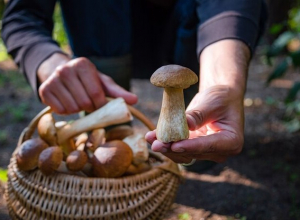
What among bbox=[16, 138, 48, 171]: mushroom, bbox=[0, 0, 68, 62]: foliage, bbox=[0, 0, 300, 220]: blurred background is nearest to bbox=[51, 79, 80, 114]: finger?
bbox=[16, 138, 48, 171]: mushroom

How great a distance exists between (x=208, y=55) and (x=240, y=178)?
902 mm

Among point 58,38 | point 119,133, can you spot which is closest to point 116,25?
point 119,133

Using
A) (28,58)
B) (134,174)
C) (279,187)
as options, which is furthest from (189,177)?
(28,58)

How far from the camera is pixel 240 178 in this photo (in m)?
2.04

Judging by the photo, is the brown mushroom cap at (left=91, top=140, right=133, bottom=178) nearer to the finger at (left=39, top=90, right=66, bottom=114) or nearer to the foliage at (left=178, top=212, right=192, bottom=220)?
the finger at (left=39, top=90, right=66, bottom=114)

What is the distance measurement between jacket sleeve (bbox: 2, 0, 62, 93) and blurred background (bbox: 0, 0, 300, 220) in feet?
1.81

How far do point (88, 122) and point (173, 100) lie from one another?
550mm

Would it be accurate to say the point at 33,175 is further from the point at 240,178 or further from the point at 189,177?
the point at 240,178

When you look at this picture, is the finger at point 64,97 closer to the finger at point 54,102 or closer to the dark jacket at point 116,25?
the finger at point 54,102

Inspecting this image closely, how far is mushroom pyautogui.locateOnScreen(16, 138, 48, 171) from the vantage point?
52.6 inches

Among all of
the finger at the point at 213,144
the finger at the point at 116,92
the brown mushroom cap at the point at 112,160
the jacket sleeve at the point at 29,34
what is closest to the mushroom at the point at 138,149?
the brown mushroom cap at the point at 112,160

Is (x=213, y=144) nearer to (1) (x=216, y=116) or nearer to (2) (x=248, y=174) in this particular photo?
(1) (x=216, y=116)

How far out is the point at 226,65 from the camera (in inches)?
51.6

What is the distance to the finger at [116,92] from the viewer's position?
1562 millimetres
